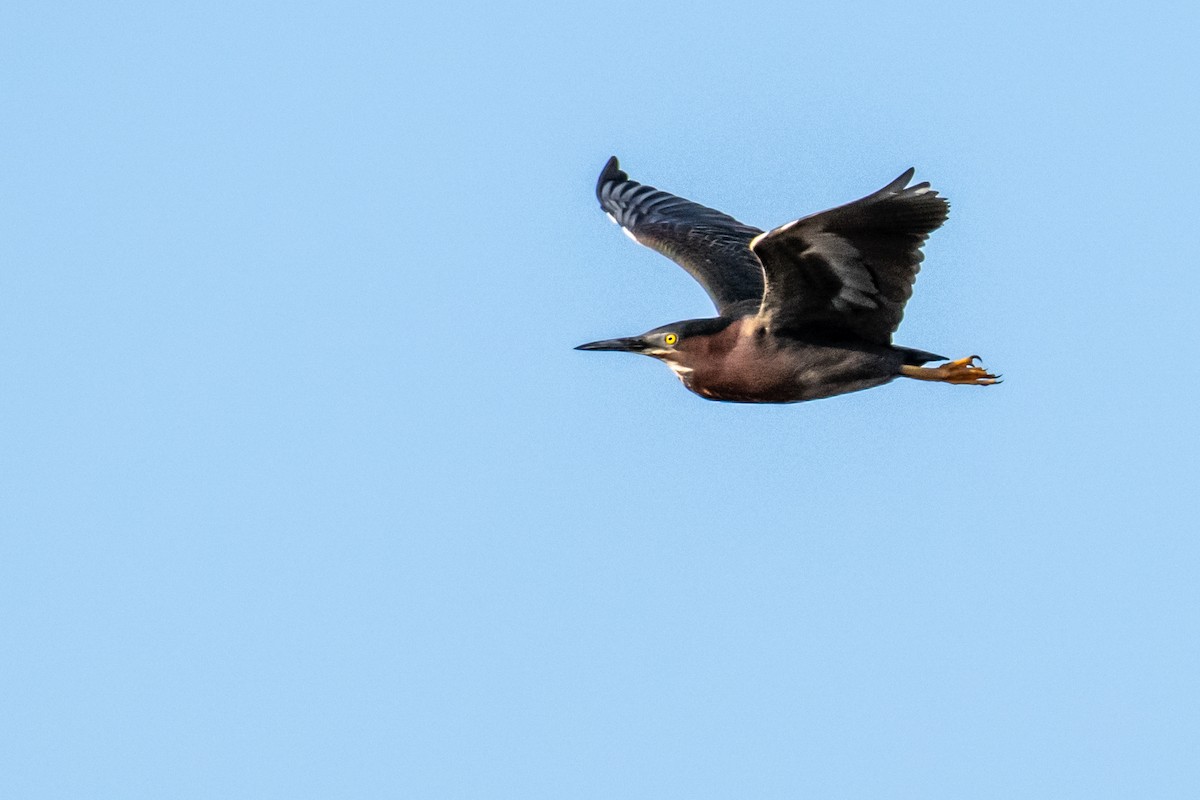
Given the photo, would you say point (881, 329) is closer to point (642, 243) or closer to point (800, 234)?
point (800, 234)

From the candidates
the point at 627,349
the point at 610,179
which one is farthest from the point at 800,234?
the point at 610,179

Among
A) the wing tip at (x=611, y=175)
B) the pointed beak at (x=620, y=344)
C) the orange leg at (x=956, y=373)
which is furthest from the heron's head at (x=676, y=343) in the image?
the wing tip at (x=611, y=175)

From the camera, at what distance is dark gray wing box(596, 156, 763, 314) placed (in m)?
17.7

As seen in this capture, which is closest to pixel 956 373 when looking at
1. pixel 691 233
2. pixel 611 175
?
pixel 691 233

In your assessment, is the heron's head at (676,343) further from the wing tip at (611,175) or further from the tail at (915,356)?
the wing tip at (611,175)

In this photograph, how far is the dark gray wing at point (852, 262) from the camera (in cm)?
1380

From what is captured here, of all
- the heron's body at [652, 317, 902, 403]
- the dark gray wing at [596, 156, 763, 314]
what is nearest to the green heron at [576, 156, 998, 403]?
the heron's body at [652, 317, 902, 403]

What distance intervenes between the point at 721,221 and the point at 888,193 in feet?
20.7

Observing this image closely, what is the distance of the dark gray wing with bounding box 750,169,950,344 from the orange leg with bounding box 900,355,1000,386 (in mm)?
463

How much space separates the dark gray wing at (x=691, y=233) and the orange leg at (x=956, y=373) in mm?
1596

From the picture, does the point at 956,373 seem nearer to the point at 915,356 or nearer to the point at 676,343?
the point at 915,356

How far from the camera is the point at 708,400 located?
52.5ft

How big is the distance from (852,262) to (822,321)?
77 cm

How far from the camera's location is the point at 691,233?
62.7ft
